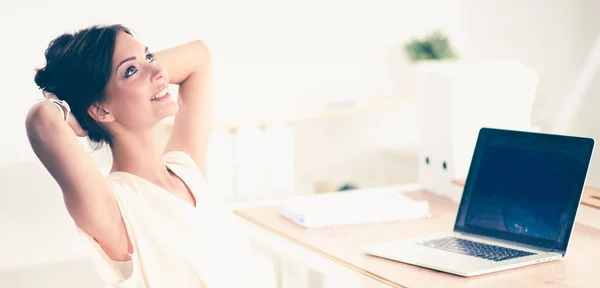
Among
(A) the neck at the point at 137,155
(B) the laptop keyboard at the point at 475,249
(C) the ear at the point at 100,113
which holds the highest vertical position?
(C) the ear at the point at 100,113

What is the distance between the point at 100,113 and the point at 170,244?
0.27m

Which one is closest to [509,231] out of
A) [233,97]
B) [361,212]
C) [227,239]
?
[361,212]

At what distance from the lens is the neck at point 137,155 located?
1.50 metres

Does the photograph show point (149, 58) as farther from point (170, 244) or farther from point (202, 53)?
point (170, 244)

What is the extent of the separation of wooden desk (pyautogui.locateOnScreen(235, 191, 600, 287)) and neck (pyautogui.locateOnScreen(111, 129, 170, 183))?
15.6 inches

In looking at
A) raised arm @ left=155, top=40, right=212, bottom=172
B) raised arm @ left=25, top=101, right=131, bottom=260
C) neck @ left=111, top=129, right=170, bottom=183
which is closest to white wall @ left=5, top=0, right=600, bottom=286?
raised arm @ left=155, top=40, right=212, bottom=172

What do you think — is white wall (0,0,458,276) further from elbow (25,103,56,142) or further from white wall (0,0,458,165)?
elbow (25,103,56,142)

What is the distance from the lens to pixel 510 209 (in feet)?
5.57

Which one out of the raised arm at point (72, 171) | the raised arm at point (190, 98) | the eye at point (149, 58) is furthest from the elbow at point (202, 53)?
the raised arm at point (72, 171)

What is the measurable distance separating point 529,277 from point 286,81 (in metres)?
2.01

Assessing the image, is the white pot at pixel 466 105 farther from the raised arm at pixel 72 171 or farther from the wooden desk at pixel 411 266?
the raised arm at pixel 72 171

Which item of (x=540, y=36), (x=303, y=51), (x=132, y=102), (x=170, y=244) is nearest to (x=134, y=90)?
(x=132, y=102)

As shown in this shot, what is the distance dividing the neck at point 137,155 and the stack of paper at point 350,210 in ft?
1.50

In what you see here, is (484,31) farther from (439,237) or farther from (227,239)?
(227,239)
